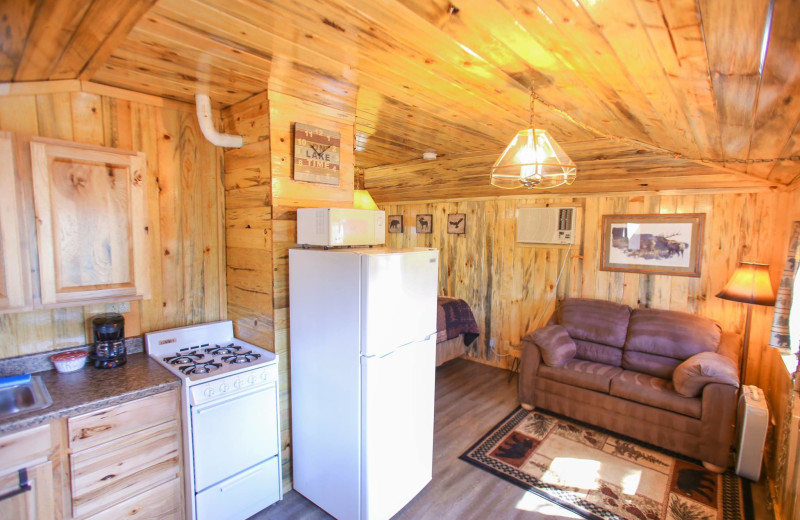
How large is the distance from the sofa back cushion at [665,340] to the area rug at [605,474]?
26.8 inches

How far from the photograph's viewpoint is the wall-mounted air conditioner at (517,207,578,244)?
400 centimetres

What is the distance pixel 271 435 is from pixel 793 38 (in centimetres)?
249

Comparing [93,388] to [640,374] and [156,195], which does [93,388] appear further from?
[640,374]

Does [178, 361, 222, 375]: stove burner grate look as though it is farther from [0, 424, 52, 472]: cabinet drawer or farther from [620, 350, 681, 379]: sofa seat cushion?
[620, 350, 681, 379]: sofa seat cushion

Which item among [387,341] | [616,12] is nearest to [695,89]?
[616,12]

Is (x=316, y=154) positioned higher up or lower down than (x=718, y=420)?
higher up

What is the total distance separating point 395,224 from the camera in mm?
5605

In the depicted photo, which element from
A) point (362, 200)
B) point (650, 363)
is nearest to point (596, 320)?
point (650, 363)

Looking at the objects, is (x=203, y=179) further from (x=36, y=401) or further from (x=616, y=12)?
(x=616, y=12)

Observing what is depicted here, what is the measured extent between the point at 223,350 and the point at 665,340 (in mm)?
3449

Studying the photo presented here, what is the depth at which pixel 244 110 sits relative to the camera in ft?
7.32

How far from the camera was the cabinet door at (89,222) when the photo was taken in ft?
5.45

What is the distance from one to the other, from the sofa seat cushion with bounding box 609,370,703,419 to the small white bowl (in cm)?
353

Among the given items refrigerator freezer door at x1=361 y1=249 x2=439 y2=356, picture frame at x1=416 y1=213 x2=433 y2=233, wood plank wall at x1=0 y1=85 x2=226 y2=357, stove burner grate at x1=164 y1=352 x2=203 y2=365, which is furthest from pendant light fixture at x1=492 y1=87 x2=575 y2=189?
picture frame at x1=416 y1=213 x2=433 y2=233
